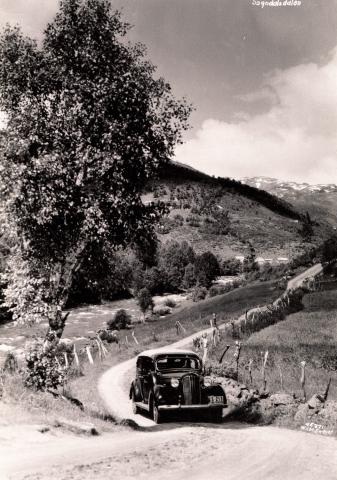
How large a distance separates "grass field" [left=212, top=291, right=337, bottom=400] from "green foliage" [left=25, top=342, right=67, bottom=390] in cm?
1001

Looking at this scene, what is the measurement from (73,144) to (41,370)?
25.0ft

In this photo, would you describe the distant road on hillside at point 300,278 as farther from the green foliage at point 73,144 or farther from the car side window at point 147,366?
the green foliage at point 73,144

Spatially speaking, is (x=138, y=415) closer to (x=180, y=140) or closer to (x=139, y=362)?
(x=139, y=362)

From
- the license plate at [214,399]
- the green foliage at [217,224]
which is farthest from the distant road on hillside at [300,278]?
the license plate at [214,399]

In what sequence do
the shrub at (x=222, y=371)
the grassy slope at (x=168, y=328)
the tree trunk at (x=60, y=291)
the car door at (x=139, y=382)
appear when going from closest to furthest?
the tree trunk at (x=60, y=291), the car door at (x=139, y=382), the shrub at (x=222, y=371), the grassy slope at (x=168, y=328)

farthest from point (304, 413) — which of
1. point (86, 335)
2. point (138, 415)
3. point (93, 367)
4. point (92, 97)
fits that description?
point (86, 335)

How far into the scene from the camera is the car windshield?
62.1ft

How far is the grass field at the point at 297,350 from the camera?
22.6 metres

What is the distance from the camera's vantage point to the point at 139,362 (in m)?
20.7

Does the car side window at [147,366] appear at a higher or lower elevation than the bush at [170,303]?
higher

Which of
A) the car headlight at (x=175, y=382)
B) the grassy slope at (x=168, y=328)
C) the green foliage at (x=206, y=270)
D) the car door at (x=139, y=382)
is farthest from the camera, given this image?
the green foliage at (x=206, y=270)

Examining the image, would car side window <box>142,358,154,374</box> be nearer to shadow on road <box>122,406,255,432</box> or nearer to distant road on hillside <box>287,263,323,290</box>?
shadow on road <box>122,406,255,432</box>

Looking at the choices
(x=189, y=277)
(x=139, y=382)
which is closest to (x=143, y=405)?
(x=139, y=382)

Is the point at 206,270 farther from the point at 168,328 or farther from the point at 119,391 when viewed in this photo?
the point at 119,391
